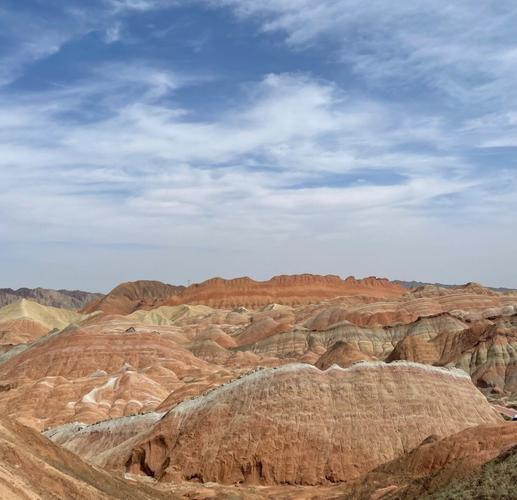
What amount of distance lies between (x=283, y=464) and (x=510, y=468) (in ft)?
55.6

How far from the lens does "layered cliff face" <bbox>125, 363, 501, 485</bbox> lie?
35.0 metres

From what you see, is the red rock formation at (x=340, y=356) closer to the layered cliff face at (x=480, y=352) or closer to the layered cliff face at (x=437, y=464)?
the layered cliff face at (x=480, y=352)

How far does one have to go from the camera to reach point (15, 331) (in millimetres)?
168625

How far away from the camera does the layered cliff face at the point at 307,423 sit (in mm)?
35031

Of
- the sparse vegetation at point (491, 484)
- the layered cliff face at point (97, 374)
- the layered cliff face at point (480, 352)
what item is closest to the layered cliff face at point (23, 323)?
the layered cliff face at point (97, 374)

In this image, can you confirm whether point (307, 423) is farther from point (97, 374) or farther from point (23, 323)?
point (23, 323)

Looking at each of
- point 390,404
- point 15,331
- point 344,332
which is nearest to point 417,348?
point 344,332

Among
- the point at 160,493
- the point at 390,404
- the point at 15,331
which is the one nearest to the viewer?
the point at 160,493

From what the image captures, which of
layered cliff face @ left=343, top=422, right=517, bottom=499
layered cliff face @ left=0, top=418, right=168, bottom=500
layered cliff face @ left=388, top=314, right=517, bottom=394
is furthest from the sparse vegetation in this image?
layered cliff face @ left=388, top=314, right=517, bottom=394

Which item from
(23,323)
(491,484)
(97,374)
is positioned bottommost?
(97,374)

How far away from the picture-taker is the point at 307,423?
1433 inches

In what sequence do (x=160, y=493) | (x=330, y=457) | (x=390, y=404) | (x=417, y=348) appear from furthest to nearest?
1. (x=417, y=348)
2. (x=390, y=404)
3. (x=330, y=457)
4. (x=160, y=493)

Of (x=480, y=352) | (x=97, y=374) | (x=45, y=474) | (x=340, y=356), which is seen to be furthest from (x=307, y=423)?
(x=480, y=352)

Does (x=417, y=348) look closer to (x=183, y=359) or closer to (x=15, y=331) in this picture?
(x=183, y=359)
